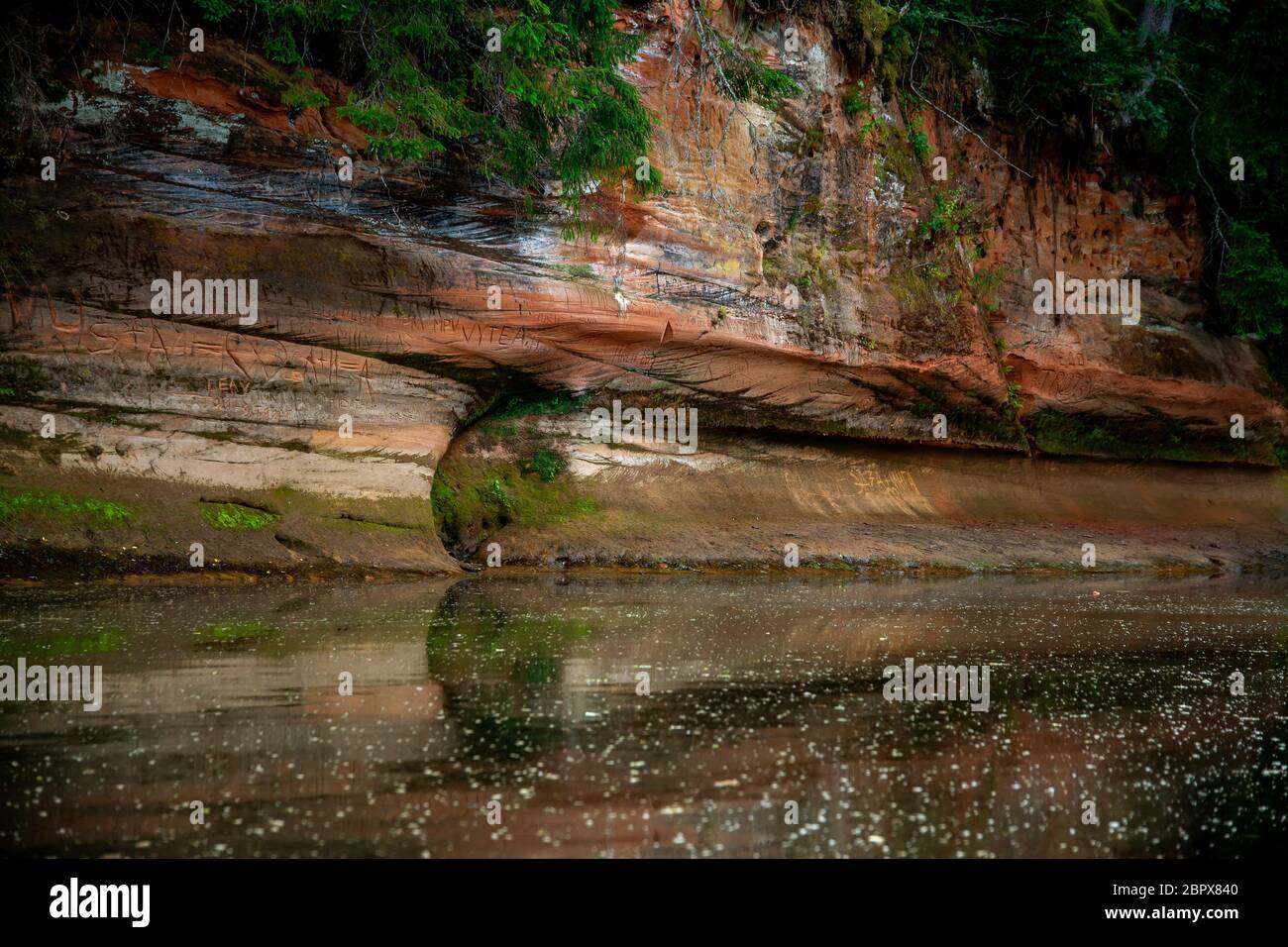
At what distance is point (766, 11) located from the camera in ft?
51.8

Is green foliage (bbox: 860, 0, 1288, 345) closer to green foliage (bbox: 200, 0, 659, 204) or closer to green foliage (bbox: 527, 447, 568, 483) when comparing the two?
green foliage (bbox: 200, 0, 659, 204)

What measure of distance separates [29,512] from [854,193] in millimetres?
12057

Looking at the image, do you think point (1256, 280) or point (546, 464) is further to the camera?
point (1256, 280)

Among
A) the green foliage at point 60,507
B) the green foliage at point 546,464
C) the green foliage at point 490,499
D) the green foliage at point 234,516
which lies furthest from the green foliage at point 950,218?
the green foliage at point 60,507

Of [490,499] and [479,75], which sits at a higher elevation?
[479,75]

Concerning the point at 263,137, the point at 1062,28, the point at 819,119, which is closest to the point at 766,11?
the point at 819,119

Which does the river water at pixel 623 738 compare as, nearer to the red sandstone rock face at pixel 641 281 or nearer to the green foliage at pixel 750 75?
the red sandstone rock face at pixel 641 281

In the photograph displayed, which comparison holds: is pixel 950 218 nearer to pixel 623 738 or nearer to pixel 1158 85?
pixel 1158 85

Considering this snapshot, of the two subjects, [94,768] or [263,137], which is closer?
[94,768]

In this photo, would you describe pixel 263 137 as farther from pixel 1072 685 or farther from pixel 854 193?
pixel 1072 685

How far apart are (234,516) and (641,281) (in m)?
6.00

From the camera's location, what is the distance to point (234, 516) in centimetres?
1170

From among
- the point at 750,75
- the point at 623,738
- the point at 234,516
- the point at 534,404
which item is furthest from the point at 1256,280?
the point at 623,738

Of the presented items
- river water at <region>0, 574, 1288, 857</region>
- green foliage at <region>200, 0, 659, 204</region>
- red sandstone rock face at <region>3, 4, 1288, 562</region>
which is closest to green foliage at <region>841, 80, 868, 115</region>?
red sandstone rock face at <region>3, 4, 1288, 562</region>
